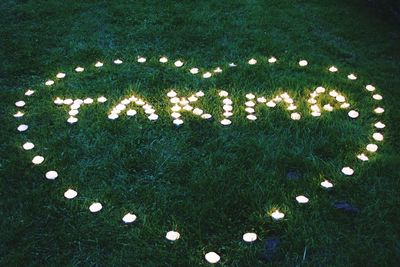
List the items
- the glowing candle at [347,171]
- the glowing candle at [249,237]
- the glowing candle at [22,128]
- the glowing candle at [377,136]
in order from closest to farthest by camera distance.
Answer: the glowing candle at [249,237] < the glowing candle at [347,171] < the glowing candle at [377,136] < the glowing candle at [22,128]

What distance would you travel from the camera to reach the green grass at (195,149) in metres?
3.03

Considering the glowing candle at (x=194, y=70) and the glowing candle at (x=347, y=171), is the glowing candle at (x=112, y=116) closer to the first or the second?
the glowing candle at (x=194, y=70)

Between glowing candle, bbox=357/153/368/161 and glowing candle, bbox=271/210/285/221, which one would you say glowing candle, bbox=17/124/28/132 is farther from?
glowing candle, bbox=357/153/368/161

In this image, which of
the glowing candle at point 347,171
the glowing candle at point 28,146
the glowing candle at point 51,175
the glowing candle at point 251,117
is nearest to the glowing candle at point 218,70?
the glowing candle at point 251,117

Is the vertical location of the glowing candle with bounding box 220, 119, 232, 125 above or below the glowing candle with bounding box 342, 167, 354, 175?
above

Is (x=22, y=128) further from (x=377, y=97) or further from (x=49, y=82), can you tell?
(x=377, y=97)

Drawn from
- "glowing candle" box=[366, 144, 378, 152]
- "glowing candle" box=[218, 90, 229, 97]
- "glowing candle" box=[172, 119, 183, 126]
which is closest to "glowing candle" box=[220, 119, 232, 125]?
→ "glowing candle" box=[172, 119, 183, 126]

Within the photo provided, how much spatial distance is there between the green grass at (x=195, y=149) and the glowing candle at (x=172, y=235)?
0.04m

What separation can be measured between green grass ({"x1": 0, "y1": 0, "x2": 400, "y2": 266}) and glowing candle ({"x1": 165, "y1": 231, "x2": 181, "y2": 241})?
39 millimetres

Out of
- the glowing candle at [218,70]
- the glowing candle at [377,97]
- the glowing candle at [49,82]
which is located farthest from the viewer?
the glowing candle at [218,70]

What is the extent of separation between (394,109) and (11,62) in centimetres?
425

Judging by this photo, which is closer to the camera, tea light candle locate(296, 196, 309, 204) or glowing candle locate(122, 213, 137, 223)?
glowing candle locate(122, 213, 137, 223)

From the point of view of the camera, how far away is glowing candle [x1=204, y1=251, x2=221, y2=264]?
2.85 meters

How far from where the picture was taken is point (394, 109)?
14.6 ft
